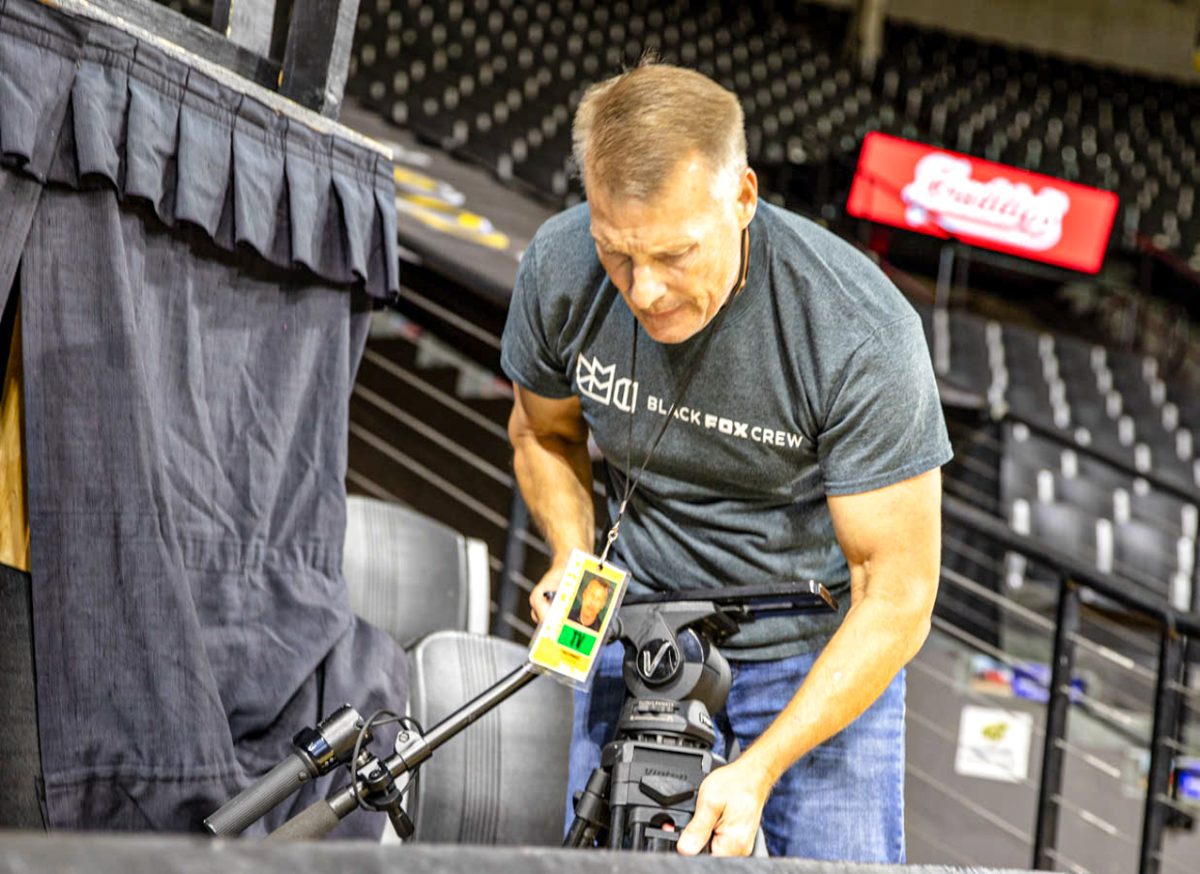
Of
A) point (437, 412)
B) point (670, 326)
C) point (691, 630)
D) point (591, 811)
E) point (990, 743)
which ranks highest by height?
point (670, 326)

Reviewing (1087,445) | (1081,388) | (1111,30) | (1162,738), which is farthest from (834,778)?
(1111,30)

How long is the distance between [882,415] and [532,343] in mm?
440

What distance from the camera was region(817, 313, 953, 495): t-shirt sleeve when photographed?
4.42 feet

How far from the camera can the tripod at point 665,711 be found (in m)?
1.16

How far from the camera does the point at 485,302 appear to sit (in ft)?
9.89

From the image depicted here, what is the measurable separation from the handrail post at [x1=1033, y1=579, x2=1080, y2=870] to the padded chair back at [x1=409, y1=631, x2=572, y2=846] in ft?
3.45

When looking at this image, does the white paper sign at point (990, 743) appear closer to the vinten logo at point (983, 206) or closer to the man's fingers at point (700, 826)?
the man's fingers at point (700, 826)

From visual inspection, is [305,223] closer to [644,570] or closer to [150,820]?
[644,570]

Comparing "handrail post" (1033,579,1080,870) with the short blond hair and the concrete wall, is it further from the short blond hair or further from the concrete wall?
the concrete wall

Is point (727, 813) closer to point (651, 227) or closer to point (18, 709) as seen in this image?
point (651, 227)

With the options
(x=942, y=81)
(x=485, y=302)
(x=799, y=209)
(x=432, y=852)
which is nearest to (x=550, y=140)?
(x=799, y=209)

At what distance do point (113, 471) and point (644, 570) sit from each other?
0.62 meters

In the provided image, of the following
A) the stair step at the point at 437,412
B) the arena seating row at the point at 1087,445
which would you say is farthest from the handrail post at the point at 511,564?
the arena seating row at the point at 1087,445

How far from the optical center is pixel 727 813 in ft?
3.83
